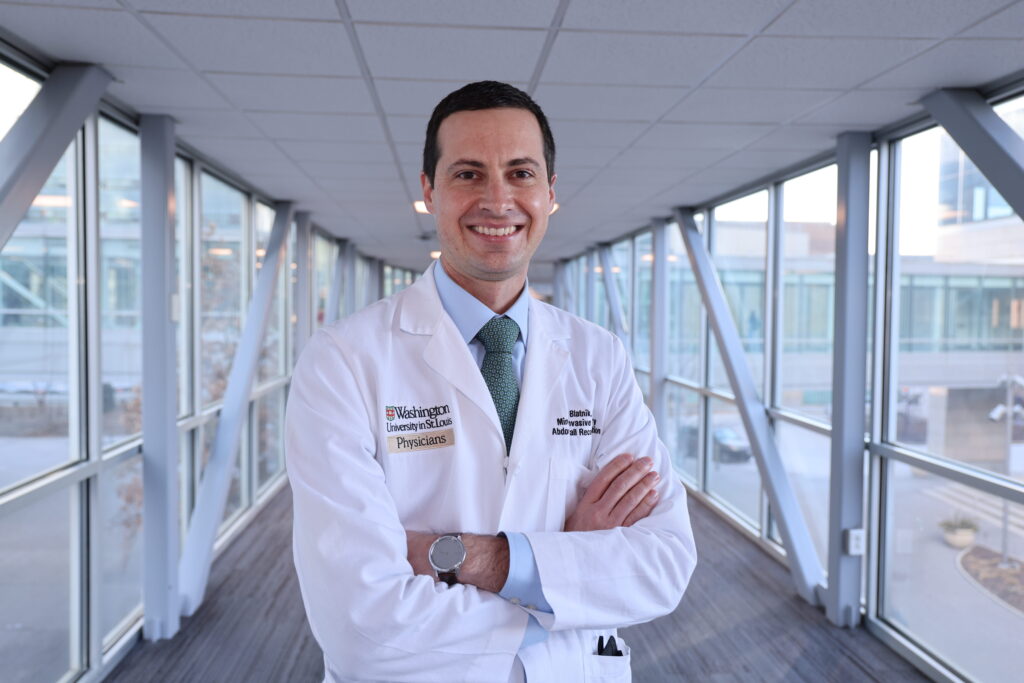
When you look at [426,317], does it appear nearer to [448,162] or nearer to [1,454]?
[448,162]

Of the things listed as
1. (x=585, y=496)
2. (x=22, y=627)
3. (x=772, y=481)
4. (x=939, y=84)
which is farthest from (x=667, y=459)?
(x=772, y=481)

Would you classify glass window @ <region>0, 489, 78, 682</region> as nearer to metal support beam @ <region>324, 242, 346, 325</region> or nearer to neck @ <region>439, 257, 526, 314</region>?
neck @ <region>439, 257, 526, 314</region>

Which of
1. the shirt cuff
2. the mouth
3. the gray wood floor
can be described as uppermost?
the mouth

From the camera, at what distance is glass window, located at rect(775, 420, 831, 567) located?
521 centimetres

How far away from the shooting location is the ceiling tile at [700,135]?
13.2ft

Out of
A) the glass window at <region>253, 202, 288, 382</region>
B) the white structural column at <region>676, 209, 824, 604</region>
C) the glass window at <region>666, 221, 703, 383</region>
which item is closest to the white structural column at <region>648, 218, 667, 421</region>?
the glass window at <region>666, 221, 703, 383</region>

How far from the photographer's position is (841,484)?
4406mm

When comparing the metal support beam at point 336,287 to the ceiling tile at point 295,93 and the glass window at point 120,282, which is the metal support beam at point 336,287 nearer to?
the glass window at point 120,282

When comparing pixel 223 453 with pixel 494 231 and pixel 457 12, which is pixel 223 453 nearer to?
pixel 457 12

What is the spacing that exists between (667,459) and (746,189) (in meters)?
4.96

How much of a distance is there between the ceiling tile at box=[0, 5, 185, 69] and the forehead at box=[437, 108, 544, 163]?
1.72m

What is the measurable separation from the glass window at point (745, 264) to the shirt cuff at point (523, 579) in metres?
5.19

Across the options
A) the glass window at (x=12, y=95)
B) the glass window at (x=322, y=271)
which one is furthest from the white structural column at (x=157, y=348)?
the glass window at (x=322, y=271)

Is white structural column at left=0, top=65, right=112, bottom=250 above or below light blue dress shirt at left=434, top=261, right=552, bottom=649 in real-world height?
above
